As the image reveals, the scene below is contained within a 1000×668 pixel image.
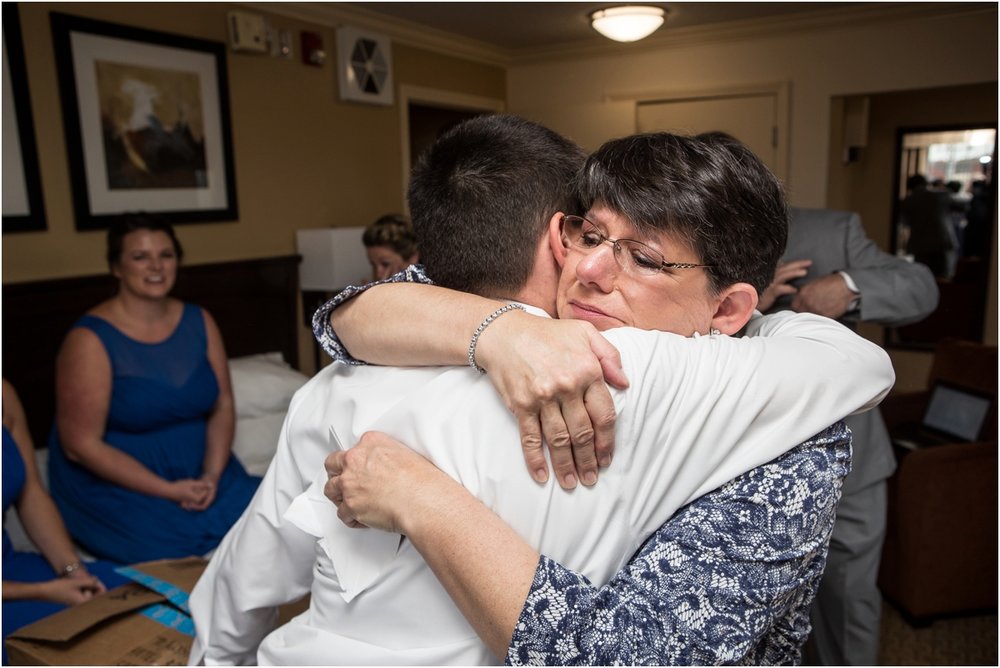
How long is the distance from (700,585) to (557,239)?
19.3 inches

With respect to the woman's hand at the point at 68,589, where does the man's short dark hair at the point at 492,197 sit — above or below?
above

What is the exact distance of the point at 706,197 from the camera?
0.92m

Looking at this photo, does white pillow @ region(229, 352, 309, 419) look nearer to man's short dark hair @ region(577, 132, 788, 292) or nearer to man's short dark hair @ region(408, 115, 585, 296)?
man's short dark hair @ region(408, 115, 585, 296)

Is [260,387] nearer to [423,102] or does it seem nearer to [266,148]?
[266,148]

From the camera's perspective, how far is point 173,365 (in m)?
2.84

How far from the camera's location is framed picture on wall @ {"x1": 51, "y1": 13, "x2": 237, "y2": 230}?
10.3 feet

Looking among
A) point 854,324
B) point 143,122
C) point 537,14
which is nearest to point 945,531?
point 854,324

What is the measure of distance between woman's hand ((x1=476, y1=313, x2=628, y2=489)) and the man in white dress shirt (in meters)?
0.02

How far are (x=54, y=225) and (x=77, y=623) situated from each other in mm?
2273

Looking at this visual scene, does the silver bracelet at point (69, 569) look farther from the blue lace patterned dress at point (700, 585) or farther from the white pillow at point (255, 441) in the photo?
the blue lace patterned dress at point (700, 585)

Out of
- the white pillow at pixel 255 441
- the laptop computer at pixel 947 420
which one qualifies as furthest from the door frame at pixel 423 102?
the laptop computer at pixel 947 420

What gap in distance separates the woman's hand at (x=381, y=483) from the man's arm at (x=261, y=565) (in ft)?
0.57

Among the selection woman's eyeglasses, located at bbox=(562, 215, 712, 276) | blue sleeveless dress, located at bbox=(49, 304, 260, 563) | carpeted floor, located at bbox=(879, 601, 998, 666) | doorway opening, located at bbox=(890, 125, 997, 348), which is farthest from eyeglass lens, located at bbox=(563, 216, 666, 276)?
doorway opening, located at bbox=(890, 125, 997, 348)

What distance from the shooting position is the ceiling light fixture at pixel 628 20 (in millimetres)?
3926
